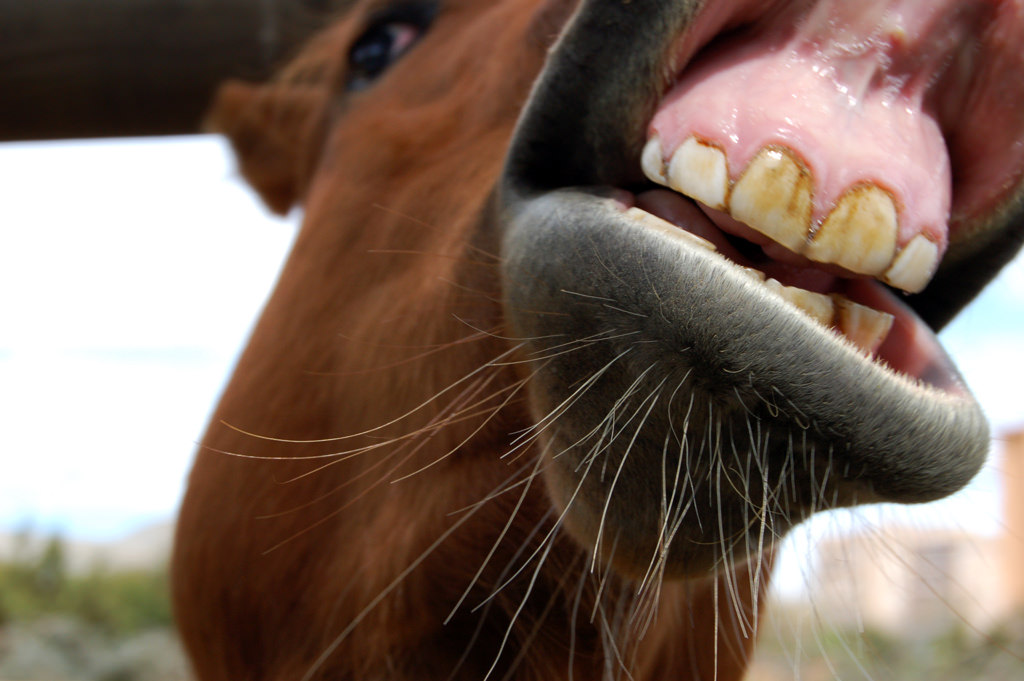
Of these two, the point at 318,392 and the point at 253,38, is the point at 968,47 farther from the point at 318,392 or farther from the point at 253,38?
the point at 253,38

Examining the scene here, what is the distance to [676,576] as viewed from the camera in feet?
2.39

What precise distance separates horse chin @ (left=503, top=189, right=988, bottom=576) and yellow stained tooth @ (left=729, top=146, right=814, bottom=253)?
38 millimetres

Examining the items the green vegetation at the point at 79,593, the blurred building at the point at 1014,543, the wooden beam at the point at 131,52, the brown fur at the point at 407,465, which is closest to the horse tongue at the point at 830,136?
the brown fur at the point at 407,465

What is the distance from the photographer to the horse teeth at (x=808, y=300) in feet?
1.98

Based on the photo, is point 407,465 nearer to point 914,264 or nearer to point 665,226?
point 665,226

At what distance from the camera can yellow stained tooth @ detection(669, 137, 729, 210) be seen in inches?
23.7

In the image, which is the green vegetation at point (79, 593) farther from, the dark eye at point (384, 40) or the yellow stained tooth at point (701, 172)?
the yellow stained tooth at point (701, 172)

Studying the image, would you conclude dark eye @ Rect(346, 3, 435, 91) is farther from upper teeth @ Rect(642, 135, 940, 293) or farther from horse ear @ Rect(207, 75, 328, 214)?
upper teeth @ Rect(642, 135, 940, 293)

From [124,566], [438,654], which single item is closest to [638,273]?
[438,654]

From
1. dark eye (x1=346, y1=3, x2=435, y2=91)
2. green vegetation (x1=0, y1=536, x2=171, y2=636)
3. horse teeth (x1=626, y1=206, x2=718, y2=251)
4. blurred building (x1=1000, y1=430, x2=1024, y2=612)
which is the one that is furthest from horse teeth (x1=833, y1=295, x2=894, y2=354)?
green vegetation (x1=0, y1=536, x2=171, y2=636)

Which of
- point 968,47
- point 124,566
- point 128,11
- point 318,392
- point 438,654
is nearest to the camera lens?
point 968,47

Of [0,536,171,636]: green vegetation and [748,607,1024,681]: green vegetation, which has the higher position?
[748,607,1024,681]: green vegetation

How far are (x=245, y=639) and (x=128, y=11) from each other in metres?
1.35

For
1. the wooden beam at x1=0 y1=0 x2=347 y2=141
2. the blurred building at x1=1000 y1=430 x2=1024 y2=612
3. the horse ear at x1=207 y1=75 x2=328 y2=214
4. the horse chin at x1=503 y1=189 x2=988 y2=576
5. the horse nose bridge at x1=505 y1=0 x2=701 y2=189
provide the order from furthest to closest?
1. the blurred building at x1=1000 y1=430 x2=1024 y2=612
2. the wooden beam at x1=0 y1=0 x2=347 y2=141
3. the horse ear at x1=207 y1=75 x2=328 y2=214
4. the horse nose bridge at x1=505 y1=0 x2=701 y2=189
5. the horse chin at x1=503 y1=189 x2=988 y2=576
